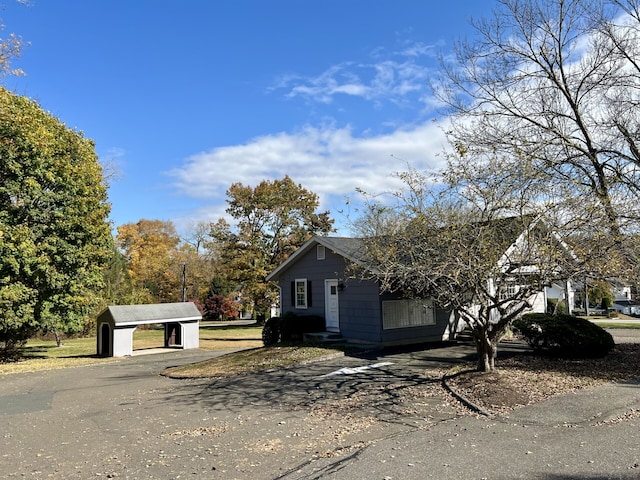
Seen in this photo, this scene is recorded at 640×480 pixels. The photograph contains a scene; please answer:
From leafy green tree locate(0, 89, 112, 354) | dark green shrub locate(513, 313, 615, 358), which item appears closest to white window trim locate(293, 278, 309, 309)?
leafy green tree locate(0, 89, 112, 354)

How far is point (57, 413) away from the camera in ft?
30.7

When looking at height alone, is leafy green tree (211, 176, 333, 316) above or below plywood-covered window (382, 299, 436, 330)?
above

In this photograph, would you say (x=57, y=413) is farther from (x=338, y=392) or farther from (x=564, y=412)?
(x=564, y=412)

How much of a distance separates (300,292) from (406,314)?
5.25 metres

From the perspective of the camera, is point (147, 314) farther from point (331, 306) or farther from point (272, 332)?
point (331, 306)

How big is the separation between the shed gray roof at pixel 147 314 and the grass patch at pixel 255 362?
25.8 ft

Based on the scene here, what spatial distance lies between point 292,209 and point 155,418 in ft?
94.7

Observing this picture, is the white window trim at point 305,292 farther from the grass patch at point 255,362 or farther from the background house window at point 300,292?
the grass patch at point 255,362

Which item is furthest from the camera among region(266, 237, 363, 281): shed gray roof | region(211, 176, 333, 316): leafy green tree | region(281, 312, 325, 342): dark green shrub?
region(211, 176, 333, 316): leafy green tree

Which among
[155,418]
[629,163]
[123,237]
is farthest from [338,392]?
[123,237]

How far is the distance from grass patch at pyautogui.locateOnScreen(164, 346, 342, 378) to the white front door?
276cm

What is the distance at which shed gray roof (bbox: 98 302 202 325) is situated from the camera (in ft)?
70.4

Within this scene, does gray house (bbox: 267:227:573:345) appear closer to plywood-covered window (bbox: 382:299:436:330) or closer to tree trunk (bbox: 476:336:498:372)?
plywood-covered window (bbox: 382:299:436:330)

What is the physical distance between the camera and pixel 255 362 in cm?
1385
